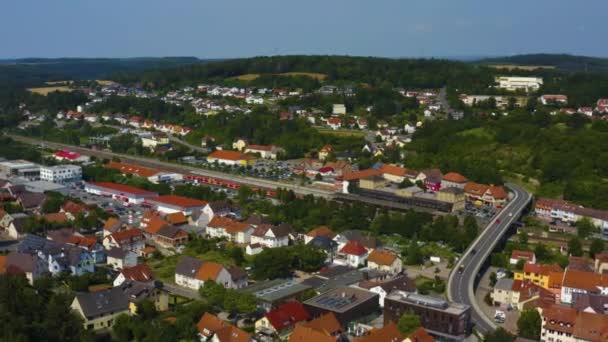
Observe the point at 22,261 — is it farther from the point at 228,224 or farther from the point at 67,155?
the point at 67,155

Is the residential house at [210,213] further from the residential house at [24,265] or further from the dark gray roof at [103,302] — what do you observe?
the dark gray roof at [103,302]

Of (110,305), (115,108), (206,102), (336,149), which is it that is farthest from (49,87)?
(110,305)

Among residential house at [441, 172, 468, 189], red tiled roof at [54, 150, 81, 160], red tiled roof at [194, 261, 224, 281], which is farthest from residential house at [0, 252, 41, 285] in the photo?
red tiled roof at [54, 150, 81, 160]

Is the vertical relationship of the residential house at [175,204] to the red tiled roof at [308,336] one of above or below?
below

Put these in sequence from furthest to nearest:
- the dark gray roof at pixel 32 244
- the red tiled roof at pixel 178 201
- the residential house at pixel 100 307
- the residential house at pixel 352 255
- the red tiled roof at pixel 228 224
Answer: the red tiled roof at pixel 178 201 → the red tiled roof at pixel 228 224 → the residential house at pixel 352 255 → the dark gray roof at pixel 32 244 → the residential house at pixel 100 307

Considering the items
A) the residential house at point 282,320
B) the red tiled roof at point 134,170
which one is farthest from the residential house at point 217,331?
the red tiled roof at point 134,170

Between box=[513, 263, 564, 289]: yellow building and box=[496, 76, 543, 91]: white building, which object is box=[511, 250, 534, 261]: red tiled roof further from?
box=[496, 76, 543, 91]: white building
